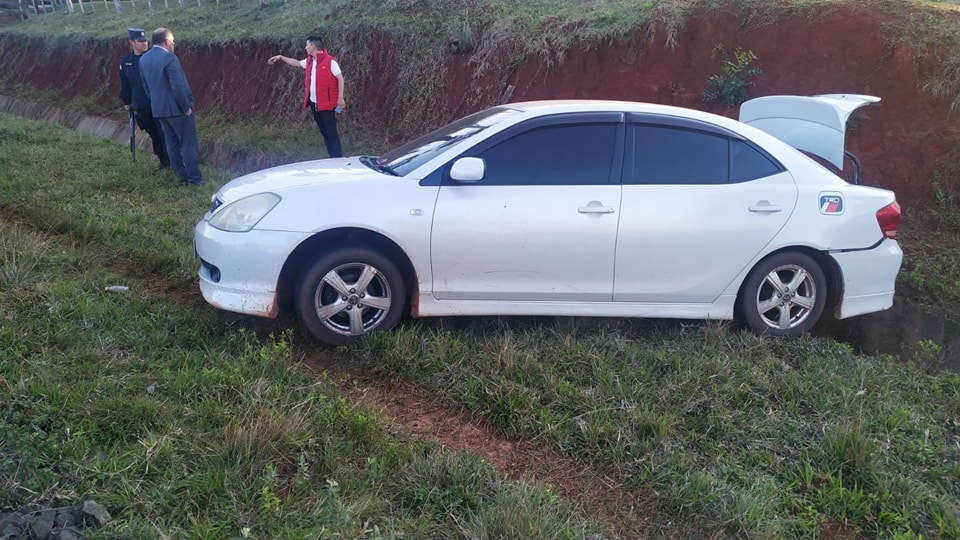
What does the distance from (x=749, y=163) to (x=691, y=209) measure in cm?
56

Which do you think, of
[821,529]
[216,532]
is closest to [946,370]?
[821,529]

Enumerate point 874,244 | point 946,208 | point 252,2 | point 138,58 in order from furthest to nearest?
point 252,2, point 138,58, point 946,208, point 874,244

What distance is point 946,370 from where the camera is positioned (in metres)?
4.39

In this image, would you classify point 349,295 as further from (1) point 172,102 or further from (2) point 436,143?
(1) point 172,102

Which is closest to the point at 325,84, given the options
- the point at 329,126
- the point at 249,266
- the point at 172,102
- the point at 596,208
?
the point at 329,126

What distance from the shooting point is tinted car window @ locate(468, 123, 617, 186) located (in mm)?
4500

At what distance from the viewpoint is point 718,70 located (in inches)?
345

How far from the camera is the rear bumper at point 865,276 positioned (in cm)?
476

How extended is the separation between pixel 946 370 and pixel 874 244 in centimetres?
89

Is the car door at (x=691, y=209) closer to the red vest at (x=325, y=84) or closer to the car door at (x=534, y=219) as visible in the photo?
the car door at (x=534, y=219)

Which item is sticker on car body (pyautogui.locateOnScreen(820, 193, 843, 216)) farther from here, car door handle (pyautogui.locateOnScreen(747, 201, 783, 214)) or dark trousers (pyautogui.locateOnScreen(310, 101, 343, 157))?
dark trousers (pyautogui.locateOnScreen(310, 101, 343, 157))

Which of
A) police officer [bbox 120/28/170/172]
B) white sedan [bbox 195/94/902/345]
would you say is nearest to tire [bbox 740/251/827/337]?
white sedan [bbox 195/94/902/345]

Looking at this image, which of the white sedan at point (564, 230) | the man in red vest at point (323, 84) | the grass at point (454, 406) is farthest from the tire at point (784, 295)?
the man in red vest at point (323, 84)

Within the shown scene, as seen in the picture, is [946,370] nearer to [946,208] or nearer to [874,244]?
[874,244]
